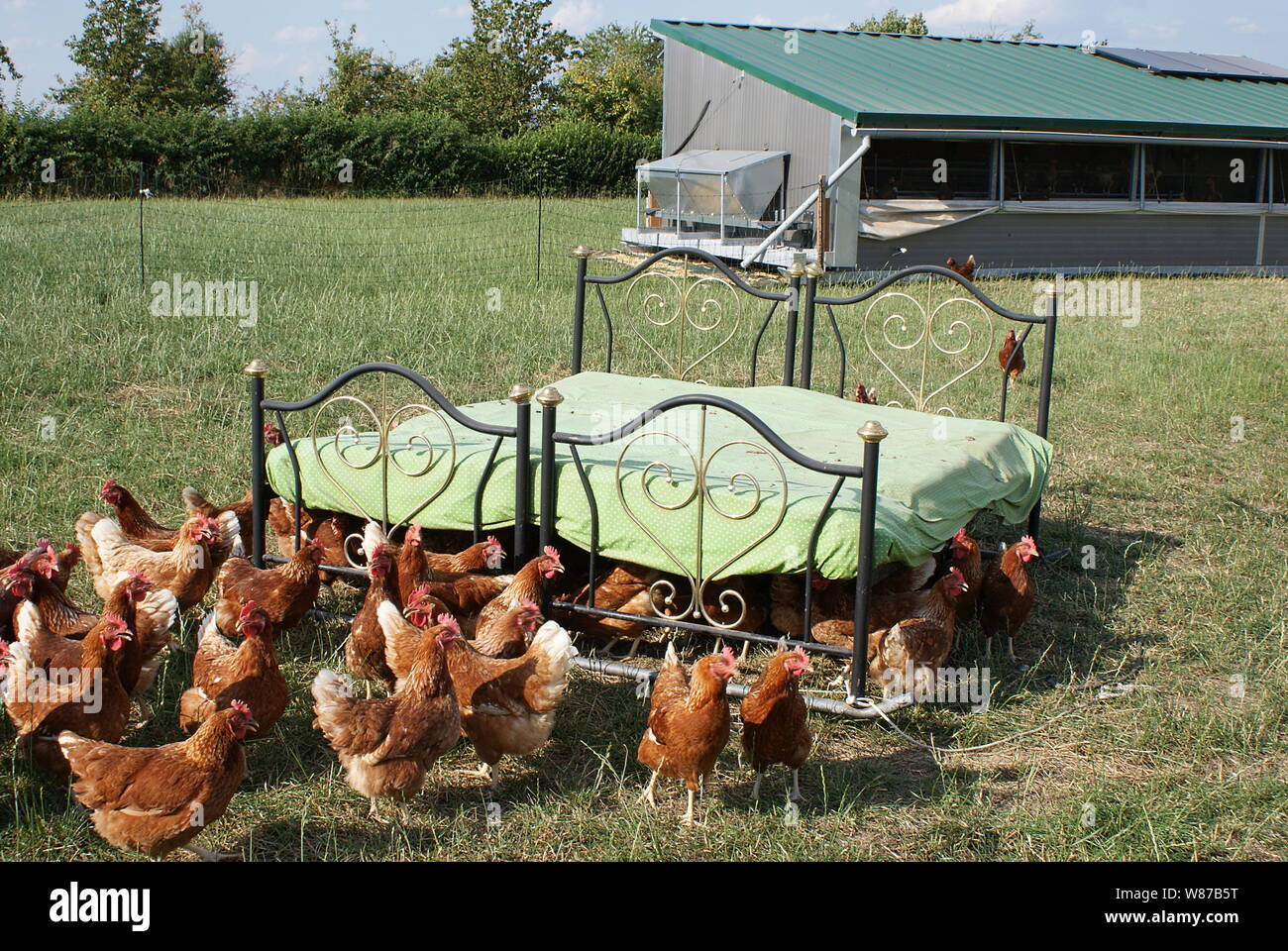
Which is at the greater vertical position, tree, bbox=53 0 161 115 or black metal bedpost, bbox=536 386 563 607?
tree, bbox=53 0 161 115

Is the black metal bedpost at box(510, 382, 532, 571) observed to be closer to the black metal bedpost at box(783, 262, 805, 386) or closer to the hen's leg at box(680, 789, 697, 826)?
the hen's leg at box(680, 789, 697, 826)

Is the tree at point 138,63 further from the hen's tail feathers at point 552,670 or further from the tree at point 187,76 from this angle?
the hen's tail feathers at point 552,670

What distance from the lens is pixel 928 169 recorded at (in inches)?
749

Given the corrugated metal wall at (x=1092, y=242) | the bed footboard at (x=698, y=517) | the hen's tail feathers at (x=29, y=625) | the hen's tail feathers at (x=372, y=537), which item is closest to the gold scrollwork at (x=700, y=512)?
the bed footboard at (x=698, y=517)

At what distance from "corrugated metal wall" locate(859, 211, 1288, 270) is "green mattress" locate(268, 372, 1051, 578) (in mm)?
12390

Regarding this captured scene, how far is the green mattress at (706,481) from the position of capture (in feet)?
16.0

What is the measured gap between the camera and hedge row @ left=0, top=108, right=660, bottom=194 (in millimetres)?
26984

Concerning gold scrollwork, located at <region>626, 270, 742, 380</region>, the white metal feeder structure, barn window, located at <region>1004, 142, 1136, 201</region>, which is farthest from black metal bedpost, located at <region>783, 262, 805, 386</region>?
barn window, located at <region>1004, 142, 1136, 201</region>

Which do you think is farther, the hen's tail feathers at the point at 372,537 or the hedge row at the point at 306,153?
the hedge row at the point at 306,153

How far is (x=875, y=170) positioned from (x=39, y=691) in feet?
55.2

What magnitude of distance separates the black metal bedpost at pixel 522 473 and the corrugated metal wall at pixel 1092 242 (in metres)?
13.9
